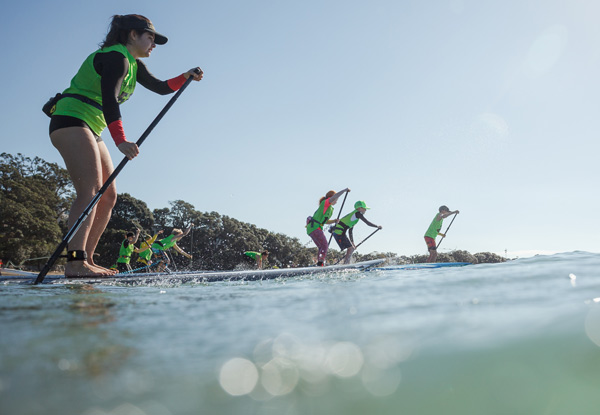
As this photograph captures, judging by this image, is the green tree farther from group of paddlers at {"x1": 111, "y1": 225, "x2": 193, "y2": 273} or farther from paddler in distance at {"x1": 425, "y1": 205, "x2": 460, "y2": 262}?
paddler in distance at {"x1": 425, "y1": 205, "x2": 460, "y2": 262}

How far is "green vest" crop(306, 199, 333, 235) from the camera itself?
830 cm

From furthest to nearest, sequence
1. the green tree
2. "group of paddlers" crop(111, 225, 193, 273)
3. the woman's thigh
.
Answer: the green tree < "group of paddlers" crop(111, 225, 193, 273) < the woman's thigh

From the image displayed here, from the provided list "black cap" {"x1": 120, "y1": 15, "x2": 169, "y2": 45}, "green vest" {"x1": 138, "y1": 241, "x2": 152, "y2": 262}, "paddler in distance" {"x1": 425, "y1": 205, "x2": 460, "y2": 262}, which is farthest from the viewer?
"paddler in distance" {"x1": 425, "y1": 205, "x2": 460, "y2": 262}

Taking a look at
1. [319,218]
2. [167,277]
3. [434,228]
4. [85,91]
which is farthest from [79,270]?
[434,228]

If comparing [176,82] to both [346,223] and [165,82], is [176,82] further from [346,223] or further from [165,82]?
[346,223]

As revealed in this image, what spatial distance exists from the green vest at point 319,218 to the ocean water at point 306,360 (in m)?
6.92

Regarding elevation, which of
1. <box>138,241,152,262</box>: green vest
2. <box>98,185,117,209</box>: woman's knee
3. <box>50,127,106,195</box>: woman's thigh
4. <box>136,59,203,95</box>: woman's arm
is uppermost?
<box>136,59,203,95</box>: woman's arm

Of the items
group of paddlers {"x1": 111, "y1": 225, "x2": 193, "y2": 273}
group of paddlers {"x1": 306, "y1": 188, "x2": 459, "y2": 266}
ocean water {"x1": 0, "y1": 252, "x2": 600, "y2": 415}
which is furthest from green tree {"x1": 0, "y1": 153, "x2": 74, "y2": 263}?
ocean water {"x1": 0, "y1": 252, "x2": 600, "y2": 415}

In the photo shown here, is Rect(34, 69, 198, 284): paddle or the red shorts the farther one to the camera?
the red shorts

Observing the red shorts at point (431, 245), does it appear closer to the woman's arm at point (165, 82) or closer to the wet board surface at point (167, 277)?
the wet board surface at point (167, 277)

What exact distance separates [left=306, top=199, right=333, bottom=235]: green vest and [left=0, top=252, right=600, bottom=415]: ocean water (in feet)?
22.7

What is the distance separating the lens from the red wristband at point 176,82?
138 inches

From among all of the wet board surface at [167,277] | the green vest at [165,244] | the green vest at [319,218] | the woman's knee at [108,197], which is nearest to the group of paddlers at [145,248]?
the green vest at [165,244]

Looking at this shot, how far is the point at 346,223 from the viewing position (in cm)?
943
